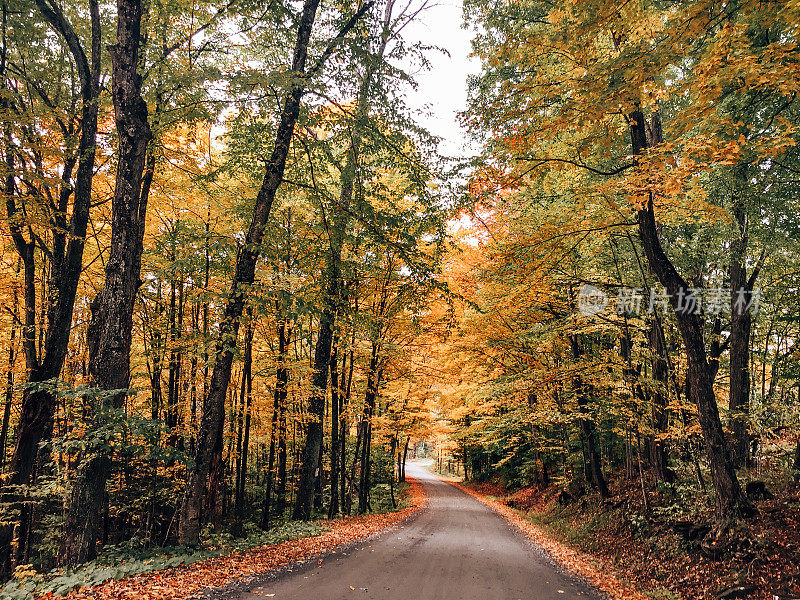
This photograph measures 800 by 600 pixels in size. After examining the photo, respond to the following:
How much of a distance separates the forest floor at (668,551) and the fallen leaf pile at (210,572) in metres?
5.68

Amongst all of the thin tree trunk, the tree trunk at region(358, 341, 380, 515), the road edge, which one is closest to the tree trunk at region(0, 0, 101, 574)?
the thin tree trunk

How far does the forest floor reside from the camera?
23.0 feet

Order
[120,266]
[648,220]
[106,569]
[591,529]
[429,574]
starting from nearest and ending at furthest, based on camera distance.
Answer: [106,569], [120,266], [429,574], [648,220], [591,529]

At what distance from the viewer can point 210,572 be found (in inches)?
252

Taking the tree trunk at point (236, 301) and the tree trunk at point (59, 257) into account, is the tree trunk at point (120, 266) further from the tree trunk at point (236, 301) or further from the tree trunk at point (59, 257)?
the tree trunk at point (59, 257)

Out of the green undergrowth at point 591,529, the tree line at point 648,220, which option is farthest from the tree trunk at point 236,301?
the green undergrowth at point 591,529

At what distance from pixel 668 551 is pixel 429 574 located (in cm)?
584

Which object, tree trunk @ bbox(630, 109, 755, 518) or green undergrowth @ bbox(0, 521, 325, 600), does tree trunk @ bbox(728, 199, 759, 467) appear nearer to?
tree trunk @ bbox(630, 109, 755, 518)

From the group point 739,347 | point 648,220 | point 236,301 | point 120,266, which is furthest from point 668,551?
point 120,266

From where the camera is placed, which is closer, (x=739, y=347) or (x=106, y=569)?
(x=106, y=569)

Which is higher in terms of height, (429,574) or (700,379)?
(700,379)

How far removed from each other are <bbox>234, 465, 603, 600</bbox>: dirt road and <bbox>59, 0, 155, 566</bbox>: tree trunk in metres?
3.20

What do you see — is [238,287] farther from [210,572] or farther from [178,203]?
[178,203]

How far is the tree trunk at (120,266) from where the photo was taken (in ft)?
21.8
